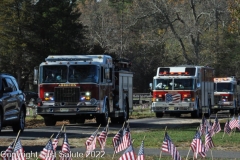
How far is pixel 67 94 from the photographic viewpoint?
27031mm

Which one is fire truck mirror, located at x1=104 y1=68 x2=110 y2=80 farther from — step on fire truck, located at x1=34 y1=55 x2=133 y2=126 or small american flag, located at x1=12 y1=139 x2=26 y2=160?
small american flag, located at x1=12 y1=139 x2=26 y2=160

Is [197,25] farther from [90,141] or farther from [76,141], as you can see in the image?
[90,141]

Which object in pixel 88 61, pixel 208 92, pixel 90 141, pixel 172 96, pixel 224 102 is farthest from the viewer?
pixel 224 102

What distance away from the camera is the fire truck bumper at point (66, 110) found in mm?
26891

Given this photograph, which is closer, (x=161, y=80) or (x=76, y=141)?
(x=76, y=141)

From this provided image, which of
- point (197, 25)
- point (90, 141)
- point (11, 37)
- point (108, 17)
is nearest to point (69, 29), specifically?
point (11, 37)

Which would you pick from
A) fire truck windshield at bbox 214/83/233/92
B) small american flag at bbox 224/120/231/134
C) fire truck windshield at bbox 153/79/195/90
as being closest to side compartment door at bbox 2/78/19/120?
small american flag at bbox 224/120/231/134

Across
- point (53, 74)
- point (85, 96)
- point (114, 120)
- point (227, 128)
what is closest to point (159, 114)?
point (114, 120)

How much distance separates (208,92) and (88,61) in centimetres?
1611

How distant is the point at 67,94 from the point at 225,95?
2205cm

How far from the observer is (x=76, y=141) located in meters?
19.9

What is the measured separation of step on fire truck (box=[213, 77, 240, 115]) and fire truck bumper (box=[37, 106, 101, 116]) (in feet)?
Result: 70.1

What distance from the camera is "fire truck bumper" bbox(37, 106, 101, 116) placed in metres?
26.9

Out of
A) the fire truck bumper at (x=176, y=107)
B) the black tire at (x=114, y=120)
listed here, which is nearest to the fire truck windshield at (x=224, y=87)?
the fire truck bumper at (x=176, y=107)
